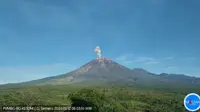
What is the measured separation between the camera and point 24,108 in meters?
48.9

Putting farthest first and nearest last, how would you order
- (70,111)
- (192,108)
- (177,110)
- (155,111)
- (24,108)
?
1. (177,110)
2. (155,111)
3. (70,111)
4. (24,108)
5. (192,108)

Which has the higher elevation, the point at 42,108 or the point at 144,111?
the point at 42,108

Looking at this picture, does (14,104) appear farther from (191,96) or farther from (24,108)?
(191,96)

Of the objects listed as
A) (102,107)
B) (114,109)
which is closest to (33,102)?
(102,107)

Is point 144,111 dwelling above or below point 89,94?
below

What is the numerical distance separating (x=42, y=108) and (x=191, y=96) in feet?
156

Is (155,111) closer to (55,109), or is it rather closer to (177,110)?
(177,110)

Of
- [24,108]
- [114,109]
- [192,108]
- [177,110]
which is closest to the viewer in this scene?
[192,108]

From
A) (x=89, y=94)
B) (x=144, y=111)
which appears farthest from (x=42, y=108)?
(x=144, y=111)

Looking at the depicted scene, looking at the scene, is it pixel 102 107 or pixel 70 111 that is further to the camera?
pixel 102 107

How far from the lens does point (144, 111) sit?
97.7m

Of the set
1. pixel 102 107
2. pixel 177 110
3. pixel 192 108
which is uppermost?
pixel 192 108

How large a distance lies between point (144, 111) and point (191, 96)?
9517 cm

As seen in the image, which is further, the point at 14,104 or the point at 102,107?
the point at 102,107
